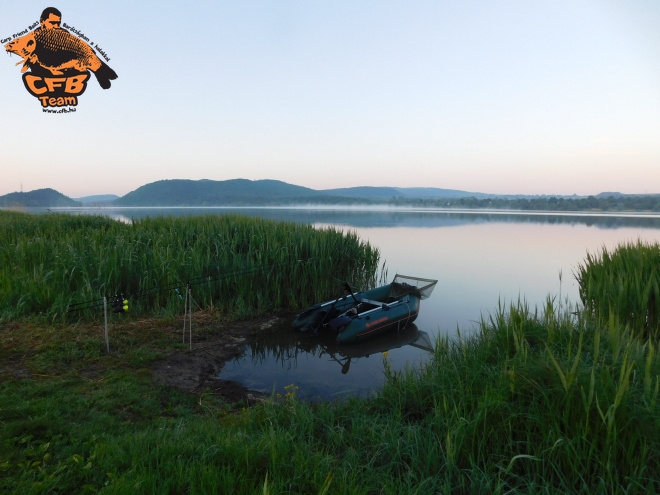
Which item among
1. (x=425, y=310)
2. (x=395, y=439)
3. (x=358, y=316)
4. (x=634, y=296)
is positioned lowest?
(x=425, y=310)

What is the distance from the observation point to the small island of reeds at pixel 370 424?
234cm

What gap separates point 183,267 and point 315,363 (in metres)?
3.60

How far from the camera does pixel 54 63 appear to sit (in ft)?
32.8

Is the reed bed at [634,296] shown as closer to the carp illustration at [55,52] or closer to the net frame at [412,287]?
the net frame at [412,287]

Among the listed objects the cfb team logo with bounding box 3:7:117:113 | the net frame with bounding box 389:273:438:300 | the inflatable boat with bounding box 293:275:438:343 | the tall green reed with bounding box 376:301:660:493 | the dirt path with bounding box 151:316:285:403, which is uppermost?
the cfb team logo with bounding box 3:7:117:113

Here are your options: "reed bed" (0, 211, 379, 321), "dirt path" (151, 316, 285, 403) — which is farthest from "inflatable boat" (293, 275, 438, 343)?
"reed bed" (0, 211, 379, 321)

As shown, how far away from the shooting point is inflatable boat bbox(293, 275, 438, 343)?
7.01 metres

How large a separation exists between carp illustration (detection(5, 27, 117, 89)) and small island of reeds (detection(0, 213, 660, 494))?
7.45m

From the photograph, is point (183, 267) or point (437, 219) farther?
point (437, 219)

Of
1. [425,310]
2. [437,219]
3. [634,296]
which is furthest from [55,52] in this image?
[437,219]

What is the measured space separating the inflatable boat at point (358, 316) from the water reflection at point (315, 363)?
0.82 feet

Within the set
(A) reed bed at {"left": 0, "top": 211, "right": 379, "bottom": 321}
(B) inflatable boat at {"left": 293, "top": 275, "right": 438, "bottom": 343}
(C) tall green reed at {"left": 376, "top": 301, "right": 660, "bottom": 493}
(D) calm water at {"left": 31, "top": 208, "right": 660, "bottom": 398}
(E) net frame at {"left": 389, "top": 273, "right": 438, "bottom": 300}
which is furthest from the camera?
(E) net frame at {"left": 389, "top": 273, "right": 438, "bottom": 300}

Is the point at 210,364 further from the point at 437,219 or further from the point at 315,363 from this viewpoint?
the point at 437,219

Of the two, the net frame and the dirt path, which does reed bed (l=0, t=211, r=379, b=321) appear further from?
the net frame
